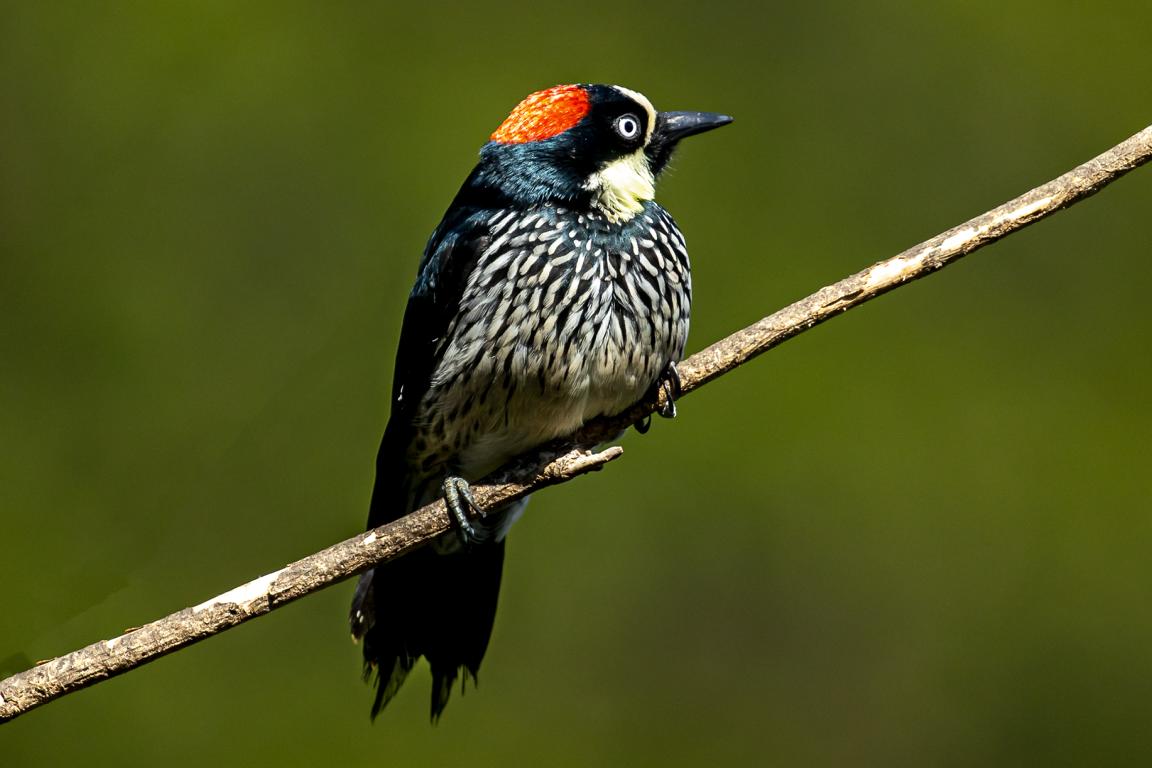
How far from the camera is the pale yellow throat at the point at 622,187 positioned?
3.84 metres

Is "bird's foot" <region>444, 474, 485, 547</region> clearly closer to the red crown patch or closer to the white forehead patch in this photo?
the red crown patch

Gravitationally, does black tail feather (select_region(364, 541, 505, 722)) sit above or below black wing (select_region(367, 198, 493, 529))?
below

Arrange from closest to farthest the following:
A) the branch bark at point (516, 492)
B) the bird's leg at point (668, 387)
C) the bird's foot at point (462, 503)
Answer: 1. the branch bark at point (516, 492)
2. the bird's foot at point (462, 503)
3. the bird's leg at point (668, 387)

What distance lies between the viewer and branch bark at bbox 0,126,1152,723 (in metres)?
2.98

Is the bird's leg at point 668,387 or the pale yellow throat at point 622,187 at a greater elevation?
the pale yellow throat at point 622,187

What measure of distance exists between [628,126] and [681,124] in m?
0.18

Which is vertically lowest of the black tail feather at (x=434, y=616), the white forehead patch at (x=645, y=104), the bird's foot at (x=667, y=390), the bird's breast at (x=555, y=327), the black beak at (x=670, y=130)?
the black tail feather at (x=434, y=616)

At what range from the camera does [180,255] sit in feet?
22.4

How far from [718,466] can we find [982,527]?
4.19 feet

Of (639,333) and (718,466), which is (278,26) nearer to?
(718,466)

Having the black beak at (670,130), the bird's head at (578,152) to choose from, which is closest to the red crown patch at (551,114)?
the bird's head at (578,152)

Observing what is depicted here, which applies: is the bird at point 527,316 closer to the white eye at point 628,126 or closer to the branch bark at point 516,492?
the white eye at point 628,126

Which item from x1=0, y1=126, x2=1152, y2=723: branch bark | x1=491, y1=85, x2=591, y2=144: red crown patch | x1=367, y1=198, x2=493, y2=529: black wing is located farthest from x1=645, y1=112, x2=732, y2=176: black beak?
x1=0, y1=126, x2=1152, y2=723: branch bark

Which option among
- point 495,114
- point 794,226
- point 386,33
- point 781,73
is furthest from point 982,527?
point 386,33
